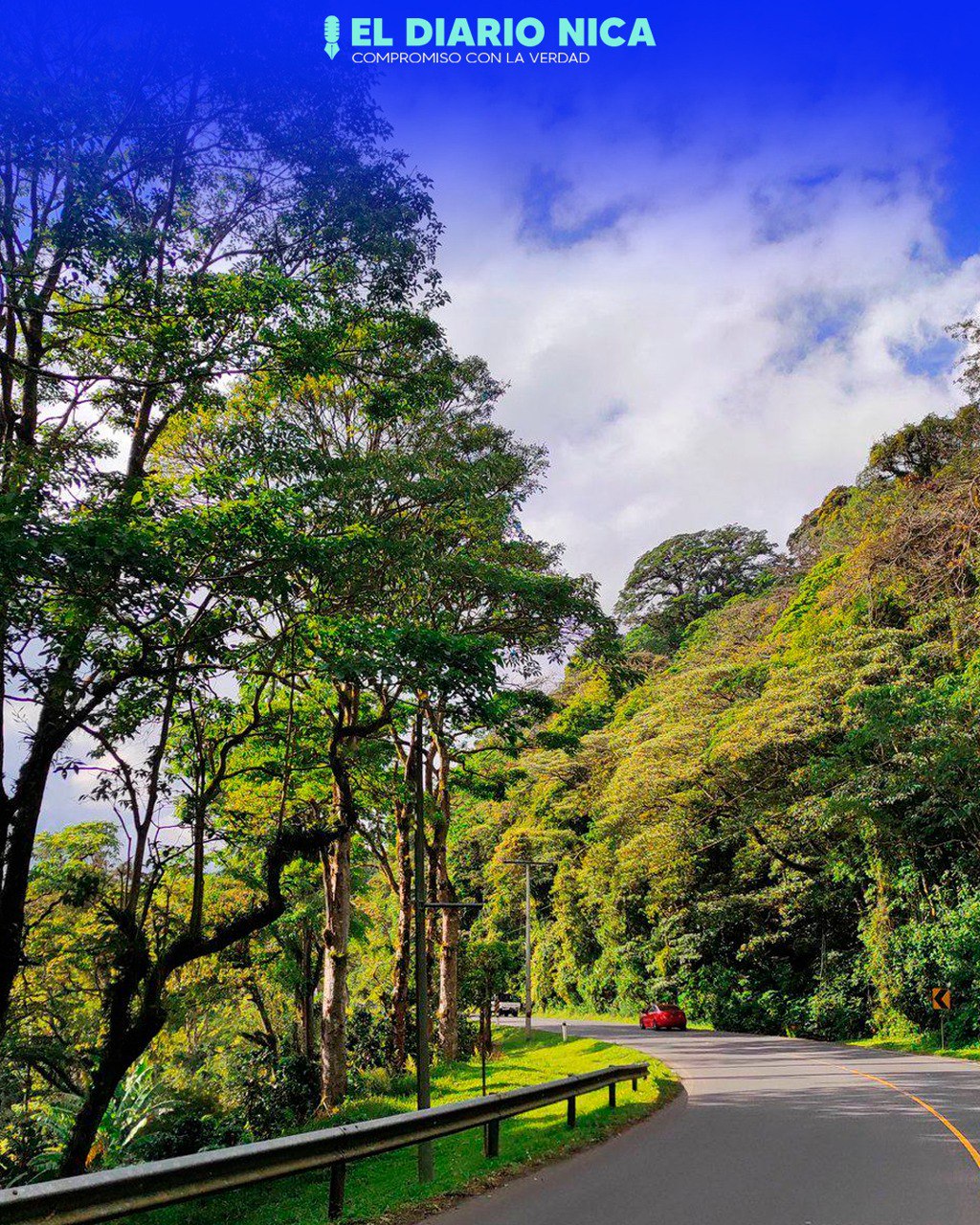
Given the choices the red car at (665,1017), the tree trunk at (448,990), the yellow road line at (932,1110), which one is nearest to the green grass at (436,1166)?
the yellow road line at (932,1110)

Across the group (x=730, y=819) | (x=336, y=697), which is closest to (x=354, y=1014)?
(x=730, y=819)

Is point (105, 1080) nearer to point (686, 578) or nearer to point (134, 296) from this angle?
point (134, 296)

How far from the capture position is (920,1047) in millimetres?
27266

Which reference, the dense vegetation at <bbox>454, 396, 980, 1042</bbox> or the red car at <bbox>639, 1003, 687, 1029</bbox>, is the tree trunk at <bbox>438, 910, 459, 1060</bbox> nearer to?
the dense vegetation at <bbox>454, 396, 980, 1042</bbox>

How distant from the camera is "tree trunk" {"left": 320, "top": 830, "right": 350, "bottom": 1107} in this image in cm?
1691

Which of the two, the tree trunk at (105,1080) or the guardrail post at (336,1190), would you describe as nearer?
the guardrail post at (336,1190)

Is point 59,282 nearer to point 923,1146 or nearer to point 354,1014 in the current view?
point 923,1146

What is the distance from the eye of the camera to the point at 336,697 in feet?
58.8

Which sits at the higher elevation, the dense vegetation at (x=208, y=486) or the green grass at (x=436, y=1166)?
the dense vegetation at (x=208, y=486)

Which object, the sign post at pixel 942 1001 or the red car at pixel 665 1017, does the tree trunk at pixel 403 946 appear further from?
the red car at pixel 665 1017

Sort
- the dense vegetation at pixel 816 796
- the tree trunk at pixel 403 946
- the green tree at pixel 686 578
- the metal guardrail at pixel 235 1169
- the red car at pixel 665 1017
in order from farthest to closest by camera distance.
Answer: the green tree at pixel 686 578 → the red car at pixel 665 1017 → the dense vegetation at pixel 816 796 → the tree trunk at pixel 403 946 → the metal guardrail at pixel 235 1169

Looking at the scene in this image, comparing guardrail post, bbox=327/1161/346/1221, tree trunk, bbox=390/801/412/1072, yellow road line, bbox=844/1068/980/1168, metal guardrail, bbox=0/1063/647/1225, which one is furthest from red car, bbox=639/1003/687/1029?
guardrail post, bbox=327/1161/346/1221

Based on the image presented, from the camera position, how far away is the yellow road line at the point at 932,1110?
416 inches

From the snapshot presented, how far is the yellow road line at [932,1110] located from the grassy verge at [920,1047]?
5.79 meters
